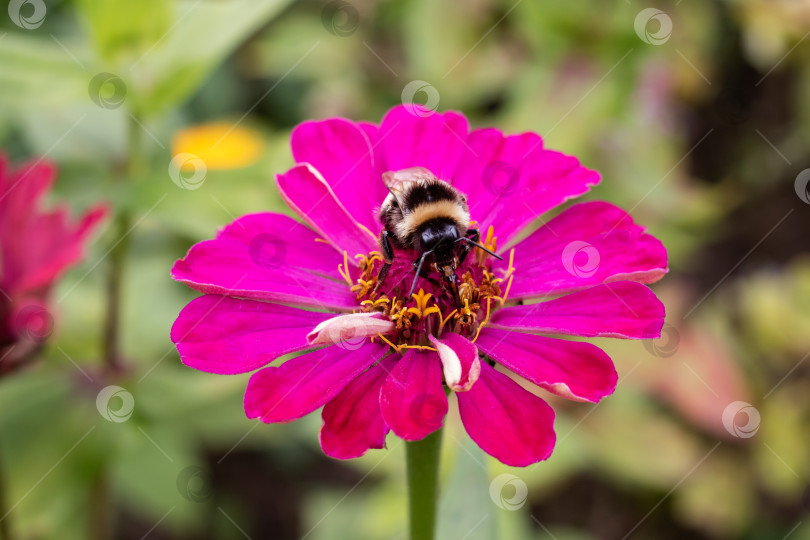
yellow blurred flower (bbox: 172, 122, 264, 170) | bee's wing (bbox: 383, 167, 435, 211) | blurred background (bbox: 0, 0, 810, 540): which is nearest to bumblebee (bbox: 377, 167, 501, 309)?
bee's wing (bbox: 383, 167, 435, 211)

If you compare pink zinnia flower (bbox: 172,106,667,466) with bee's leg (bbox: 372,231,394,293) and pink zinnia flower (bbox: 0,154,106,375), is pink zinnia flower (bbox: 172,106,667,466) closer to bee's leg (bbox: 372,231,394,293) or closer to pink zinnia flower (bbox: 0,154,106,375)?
bee's leg (bbox: 372,231,394,293)

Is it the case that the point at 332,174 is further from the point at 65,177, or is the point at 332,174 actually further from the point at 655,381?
the point at 655,381

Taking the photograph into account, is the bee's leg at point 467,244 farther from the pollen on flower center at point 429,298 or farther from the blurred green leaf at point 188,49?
the blurred green leaf at point 188,49

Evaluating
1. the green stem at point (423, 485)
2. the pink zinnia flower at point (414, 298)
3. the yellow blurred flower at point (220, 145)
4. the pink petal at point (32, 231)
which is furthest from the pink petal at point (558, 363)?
the yellow blurred flower at point (220, 145)

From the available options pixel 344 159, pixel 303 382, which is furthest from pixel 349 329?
pixel 344 159

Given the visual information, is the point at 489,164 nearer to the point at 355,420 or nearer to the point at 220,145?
the point at 355,420
